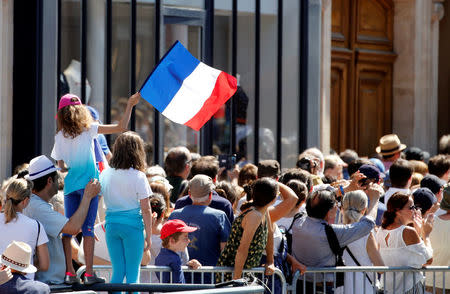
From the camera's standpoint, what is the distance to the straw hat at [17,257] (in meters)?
5.39

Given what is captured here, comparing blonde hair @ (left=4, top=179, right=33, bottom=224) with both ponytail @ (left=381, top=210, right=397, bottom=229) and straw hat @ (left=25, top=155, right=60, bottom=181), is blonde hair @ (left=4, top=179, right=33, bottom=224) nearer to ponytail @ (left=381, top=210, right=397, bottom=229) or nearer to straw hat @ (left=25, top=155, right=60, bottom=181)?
straw hat @ (left=25, top=155, right=60, bottom=181)

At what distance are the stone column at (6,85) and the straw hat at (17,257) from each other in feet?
16.6

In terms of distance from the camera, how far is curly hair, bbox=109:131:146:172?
648 cm

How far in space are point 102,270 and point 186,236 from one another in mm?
798

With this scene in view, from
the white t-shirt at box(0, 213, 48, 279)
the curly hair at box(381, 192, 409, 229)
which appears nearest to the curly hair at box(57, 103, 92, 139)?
the white t-shirt at box(0, 213, 48, 279)

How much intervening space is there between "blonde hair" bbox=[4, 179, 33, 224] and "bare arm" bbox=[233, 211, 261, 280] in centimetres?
162

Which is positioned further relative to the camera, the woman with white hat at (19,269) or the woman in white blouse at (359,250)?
the woman in white blouse at (359,250)

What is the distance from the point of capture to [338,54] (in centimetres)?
1398

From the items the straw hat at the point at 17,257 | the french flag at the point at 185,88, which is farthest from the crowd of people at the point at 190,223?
the french flag at the point at 185,88

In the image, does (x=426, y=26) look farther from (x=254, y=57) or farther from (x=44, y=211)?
(x=44, y=211)

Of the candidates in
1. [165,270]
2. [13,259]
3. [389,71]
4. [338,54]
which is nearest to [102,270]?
[165,270]

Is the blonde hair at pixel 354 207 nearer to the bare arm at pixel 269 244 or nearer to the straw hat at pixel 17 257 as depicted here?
the bare arm at pixel 269 244

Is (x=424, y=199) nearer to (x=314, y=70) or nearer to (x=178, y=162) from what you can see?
(x=178, y=162)

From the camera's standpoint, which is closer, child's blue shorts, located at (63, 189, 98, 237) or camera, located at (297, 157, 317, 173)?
child's blue shorts, located at (63, 189, 98, 237)
